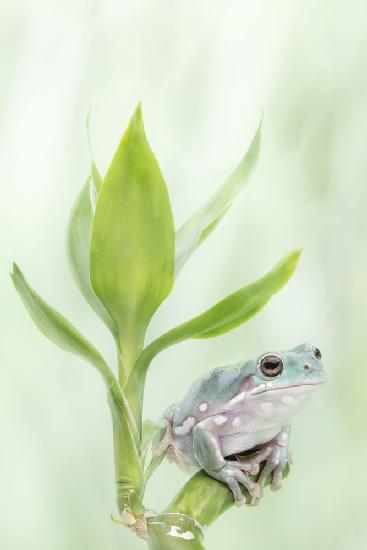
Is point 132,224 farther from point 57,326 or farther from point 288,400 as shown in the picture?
point 288,400

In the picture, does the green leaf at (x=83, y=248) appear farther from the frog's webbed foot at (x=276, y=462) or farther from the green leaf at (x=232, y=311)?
the frog's webbed foot at (x=276, y=462)

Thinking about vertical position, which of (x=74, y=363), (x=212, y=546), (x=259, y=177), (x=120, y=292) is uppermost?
(x=259, y=177)

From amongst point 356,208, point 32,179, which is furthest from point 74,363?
point 356,208

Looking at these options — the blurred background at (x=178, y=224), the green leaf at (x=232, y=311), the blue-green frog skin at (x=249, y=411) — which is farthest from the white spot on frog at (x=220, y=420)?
the blurred background at (x=178, y=224)

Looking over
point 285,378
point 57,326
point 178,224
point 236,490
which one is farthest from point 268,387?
point 178,224

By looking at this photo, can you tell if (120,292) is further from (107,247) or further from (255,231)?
(255,231)

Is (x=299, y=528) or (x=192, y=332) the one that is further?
(x=299, y=528)
